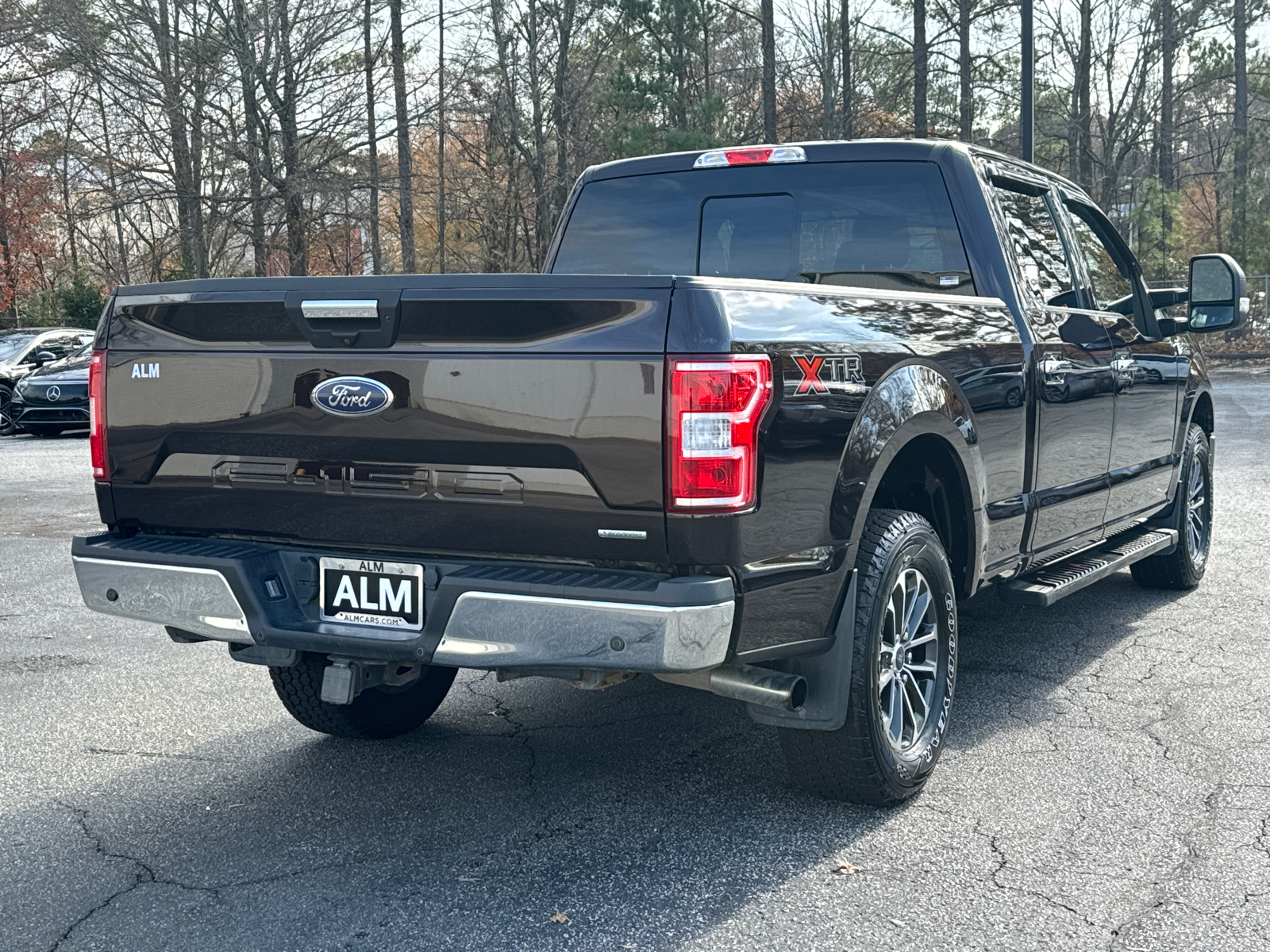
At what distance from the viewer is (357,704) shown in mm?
4516

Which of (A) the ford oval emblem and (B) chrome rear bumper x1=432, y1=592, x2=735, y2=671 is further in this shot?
(A) the ford oval emblem

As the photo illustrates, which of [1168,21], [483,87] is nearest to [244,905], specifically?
[483,87]

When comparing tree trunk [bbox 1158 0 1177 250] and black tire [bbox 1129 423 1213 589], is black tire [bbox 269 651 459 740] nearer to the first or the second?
black tire [bbox 1129 423 1213 589]

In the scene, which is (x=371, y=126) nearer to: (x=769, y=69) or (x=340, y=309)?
(x=769, y=69)

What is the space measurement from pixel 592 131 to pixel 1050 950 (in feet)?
106

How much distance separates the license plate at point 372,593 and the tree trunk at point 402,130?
23791mm

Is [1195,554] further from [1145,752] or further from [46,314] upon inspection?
[46,314]

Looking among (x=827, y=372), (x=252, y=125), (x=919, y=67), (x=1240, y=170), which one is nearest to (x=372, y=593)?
(x=827, y=372)

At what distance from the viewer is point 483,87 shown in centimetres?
2916

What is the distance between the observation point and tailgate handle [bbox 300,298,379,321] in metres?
3.32

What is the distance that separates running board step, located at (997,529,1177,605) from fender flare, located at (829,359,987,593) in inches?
18.0

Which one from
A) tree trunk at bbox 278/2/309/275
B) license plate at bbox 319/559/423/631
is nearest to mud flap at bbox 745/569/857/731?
license plate at bbox 319/559/423/631

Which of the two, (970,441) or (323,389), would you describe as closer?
(323,389)

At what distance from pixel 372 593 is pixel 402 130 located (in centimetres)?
2440
